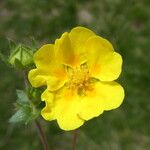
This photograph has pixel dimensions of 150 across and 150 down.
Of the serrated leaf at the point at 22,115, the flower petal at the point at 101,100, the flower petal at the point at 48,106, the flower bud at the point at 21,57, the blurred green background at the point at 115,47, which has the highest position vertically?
the flower bud at the point at 21,57

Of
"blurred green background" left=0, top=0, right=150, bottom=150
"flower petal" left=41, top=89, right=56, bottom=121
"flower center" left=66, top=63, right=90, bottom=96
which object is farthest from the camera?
"blurred green background" left=0, top=0, right=150, bottom=150

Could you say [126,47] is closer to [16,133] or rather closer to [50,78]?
[16,133]

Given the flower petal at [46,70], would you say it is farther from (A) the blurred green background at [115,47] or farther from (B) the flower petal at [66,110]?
(A) the blurred green background at [115,47]

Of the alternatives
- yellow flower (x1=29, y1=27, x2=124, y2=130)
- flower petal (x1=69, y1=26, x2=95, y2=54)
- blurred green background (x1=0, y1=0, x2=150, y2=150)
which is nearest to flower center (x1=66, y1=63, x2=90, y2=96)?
yellow flower (x1=29, y1=27, x2=124, y2=130)

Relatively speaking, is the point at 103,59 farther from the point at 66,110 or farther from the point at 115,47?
the point at 115,47

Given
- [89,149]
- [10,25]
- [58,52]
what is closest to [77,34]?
[58,52]

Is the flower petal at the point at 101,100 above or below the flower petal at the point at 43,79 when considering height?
below

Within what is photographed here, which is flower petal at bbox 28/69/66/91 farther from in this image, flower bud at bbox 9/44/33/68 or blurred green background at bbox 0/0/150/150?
A: blurred green background at bbox 0/0/150/150

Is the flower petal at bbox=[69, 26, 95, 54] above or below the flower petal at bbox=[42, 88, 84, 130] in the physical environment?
above

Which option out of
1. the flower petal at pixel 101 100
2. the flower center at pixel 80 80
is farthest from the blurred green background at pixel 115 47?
the flower petal at pixel 101 100
